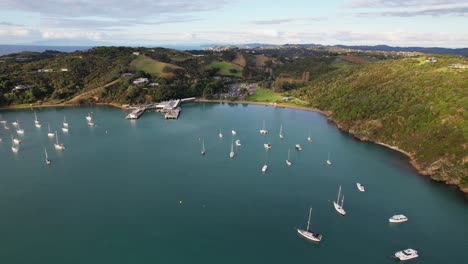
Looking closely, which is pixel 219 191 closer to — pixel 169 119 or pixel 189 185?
pixel 189 185

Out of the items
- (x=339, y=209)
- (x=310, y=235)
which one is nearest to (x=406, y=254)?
(x=339, y=209)

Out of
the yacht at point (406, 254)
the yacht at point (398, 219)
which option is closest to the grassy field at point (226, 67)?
the yacht at point (398, 219)

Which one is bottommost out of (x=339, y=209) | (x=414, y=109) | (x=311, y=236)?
(x=311, y=236)

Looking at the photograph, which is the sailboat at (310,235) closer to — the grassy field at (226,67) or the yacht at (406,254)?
the yacht at (406,254)

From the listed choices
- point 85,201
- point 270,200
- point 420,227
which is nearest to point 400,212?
point 420,227

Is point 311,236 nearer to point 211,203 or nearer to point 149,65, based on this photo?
point 211,203
